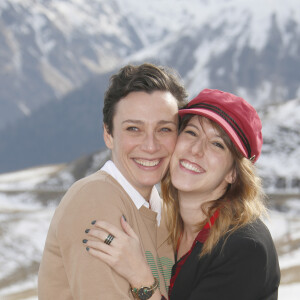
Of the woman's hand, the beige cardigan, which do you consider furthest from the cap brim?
the woman's hand

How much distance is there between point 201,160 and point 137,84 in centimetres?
113

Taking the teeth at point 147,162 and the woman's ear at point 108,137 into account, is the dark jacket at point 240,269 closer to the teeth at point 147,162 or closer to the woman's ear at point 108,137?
the teeth at point 147,162

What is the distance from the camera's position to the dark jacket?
421 centimetres

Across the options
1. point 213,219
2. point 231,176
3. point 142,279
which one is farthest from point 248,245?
point 231,176

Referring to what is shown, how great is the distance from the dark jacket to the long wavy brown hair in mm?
114

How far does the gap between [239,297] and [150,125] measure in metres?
1.91

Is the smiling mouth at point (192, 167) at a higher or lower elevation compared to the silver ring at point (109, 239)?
higher

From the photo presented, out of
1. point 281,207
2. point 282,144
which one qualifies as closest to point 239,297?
point 281,207

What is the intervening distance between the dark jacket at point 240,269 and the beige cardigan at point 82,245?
0.57 meters

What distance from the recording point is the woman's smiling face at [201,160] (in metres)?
5.04

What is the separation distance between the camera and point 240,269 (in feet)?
13.8

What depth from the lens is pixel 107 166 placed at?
4.78m

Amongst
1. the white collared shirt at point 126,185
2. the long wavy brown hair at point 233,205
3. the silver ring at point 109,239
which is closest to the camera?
the silver ring at point 109,239

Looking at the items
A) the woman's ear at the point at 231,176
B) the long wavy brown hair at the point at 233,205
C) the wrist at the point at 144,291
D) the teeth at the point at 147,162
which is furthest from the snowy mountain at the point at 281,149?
the wrist at the point at 144,291
